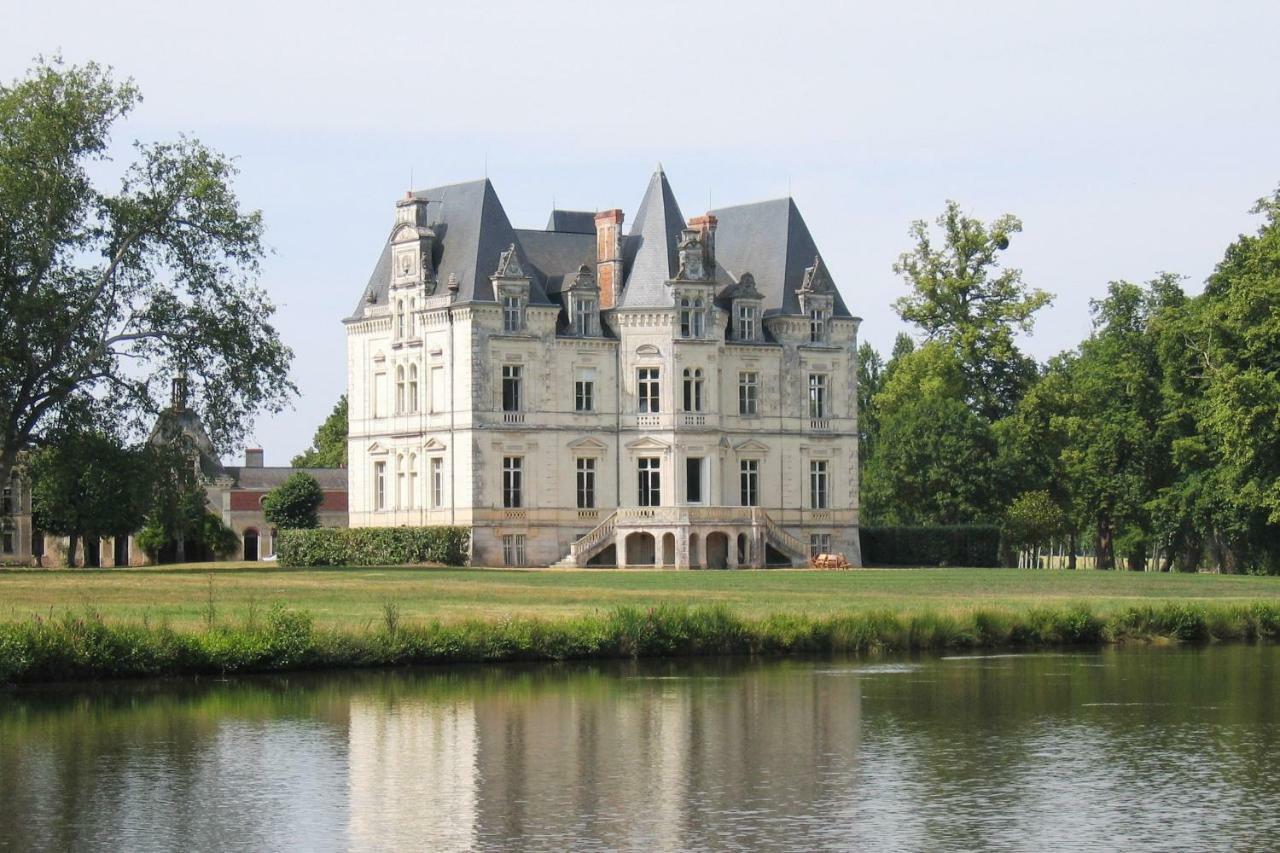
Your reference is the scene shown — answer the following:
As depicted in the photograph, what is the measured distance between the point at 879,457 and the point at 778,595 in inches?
1282

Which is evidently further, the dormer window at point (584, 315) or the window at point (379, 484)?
the window at point (379, 484)

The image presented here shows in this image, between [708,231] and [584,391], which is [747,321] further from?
[584,391]

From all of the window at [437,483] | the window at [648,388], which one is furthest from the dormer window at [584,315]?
the window at [437,483]

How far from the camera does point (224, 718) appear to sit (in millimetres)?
28266

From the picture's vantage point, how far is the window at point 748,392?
69.6 m

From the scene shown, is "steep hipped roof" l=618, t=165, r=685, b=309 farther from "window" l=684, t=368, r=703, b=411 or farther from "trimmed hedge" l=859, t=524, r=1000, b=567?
"trimmed hedge" l=859, t=524, r=1000, b=567

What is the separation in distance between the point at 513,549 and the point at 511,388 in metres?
4.85

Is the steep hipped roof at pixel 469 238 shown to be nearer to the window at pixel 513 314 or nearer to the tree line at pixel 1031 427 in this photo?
the window at pixel 513 314

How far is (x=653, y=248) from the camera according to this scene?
68062mm

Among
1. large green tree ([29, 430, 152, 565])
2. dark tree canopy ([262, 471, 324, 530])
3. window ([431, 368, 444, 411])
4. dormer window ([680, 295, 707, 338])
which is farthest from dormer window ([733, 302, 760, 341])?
large green tree ([29, 430, 152, 565])

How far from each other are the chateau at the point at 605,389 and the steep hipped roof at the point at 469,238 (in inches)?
3.0

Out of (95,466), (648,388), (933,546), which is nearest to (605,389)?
(648,388)

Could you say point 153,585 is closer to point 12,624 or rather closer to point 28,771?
point 12,624

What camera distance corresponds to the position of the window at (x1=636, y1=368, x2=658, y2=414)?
6788 centimetres
